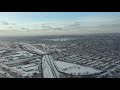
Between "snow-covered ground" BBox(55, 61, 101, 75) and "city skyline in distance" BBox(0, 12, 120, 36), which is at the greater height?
"city skyline in distance" BBox(0, 12, 120, 36)

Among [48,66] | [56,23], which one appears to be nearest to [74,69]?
[48,66]

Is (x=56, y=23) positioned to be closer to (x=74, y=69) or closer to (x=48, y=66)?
(x=48, y=66)

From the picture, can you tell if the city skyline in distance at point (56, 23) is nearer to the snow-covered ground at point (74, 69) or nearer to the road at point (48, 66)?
the road at point (48, 66)

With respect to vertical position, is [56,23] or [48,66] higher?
[56,23]

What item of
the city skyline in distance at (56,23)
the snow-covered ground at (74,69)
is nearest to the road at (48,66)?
the snow-covered ground at (74,69)

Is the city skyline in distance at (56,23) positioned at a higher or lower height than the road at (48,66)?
higher

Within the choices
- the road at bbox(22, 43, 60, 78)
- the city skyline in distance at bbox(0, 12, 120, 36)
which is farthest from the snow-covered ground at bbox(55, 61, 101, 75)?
the city skyline in distance at bbox(0, 12, 120, 36)

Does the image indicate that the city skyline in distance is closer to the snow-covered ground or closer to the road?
the road

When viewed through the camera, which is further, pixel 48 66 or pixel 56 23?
pixel 56 23
